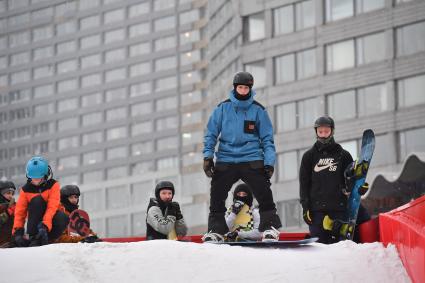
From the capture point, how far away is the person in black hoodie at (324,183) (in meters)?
12.1

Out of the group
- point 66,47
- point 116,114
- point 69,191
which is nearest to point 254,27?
point 69,191

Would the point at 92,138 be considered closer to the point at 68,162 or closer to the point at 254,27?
the point at 68,162

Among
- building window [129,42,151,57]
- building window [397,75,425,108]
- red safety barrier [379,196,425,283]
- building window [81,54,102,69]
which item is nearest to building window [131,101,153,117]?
building window [129,42,151,57]

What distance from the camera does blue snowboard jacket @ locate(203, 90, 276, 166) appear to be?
11469 mm

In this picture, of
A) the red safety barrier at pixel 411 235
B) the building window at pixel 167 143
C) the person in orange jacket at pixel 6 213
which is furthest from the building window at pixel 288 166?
the building window at pixel 167 143

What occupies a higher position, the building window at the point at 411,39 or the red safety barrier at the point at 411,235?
the building window at the point at 411,39

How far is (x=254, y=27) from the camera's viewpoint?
6500 centimetres

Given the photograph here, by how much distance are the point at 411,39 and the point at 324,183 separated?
44869 millimetres

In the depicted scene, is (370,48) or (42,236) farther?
(370,48)

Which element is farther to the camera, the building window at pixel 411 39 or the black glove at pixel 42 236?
the building window at pixel 411 39

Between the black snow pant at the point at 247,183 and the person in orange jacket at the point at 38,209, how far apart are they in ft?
5.57

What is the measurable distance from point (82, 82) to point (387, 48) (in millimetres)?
87539

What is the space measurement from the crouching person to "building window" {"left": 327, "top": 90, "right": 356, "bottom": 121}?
45706 mm

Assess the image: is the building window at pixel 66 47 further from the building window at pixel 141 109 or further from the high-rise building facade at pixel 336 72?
the high-rise building facade at pixel 336 72
